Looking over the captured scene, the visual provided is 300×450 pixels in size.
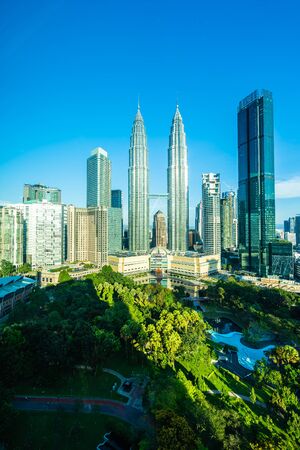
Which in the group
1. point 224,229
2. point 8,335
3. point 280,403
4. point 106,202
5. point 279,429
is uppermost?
point 106,202

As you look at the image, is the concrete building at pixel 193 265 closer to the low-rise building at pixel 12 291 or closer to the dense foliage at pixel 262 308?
the dense foliage at pixel 262 308

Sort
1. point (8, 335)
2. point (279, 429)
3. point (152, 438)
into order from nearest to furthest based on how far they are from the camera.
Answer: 1. point (152, 438)
2. point (279, 429)
3. point (8, 335)

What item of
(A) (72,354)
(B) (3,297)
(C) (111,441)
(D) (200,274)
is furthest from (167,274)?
(C) (111,441)

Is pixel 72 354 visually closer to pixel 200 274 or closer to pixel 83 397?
pixel 83 397

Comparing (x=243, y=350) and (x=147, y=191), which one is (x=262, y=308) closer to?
(x=243, y=350)

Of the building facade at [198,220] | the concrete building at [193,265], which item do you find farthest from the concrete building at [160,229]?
the concrete building at [193,265]

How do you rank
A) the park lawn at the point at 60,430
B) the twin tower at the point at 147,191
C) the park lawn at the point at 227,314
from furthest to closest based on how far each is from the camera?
the twin tower at the point at 147,191 < the park lawn at the point at 227,314 < the park lawn at the point at 60,430
